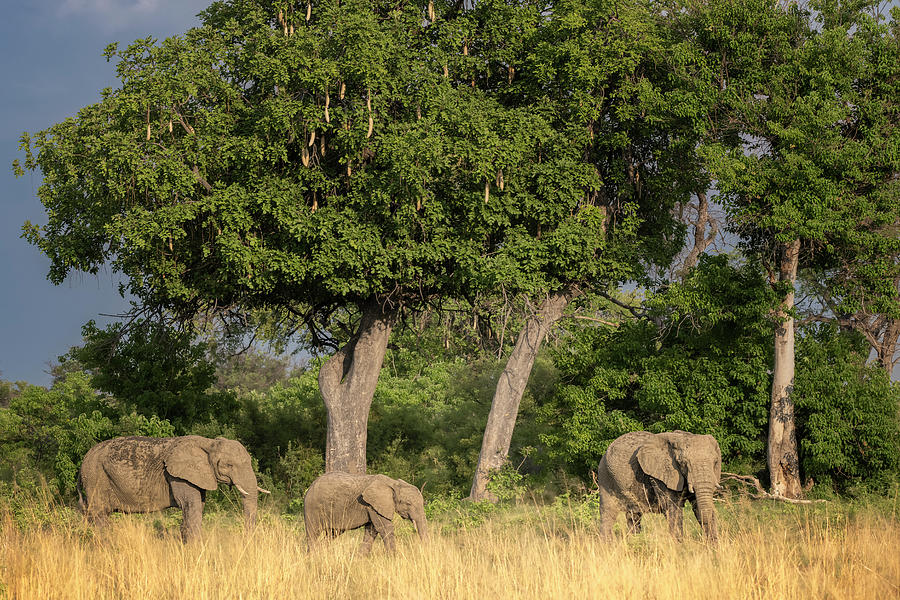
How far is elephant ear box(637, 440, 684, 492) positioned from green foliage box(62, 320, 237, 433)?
14.5 m

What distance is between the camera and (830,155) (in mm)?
18812

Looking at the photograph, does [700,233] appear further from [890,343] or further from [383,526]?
[383,526]

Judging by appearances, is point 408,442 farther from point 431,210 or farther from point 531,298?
point 431,210

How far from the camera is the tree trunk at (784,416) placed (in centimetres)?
1991

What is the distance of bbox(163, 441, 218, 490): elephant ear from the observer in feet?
41.8

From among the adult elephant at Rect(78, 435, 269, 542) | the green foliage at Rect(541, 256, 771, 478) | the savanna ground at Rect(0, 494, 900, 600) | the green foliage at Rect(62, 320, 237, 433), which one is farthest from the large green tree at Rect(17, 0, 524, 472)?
the savanna ground at Rect(0, 494, 900, 600)

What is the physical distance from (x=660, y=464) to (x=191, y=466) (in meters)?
6.66

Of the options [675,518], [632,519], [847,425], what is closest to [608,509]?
[632,519]

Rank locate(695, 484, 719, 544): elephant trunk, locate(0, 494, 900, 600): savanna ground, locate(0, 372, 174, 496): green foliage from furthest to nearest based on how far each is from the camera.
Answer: locate(0, 372, 174, 496): green foliage < locate(695, 484, 719, 544): elephant trunk < locate(0, 494, 900, 600): savanna ground

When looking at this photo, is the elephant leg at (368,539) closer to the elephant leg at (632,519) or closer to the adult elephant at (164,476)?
the adult elephant at (164,476)

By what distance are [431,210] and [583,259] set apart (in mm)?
4615

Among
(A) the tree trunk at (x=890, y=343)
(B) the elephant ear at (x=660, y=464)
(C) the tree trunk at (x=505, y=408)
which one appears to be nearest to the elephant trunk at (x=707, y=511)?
(B) the elephant ear at (x=660, y=464)

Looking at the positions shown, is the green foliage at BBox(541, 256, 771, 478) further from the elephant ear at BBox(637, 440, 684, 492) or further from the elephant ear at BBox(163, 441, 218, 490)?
the elephant ear at BBox(163, 441, 218, 490)

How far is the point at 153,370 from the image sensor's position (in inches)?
928
